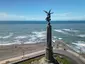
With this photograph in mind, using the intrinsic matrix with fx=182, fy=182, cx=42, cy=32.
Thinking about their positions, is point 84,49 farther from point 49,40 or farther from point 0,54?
point 49,40

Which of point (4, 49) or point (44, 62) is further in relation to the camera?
point (4, 49)

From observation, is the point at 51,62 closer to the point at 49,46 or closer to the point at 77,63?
the point at 49,46

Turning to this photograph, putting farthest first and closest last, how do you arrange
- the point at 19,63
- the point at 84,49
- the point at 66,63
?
the point at 84,49 < the point at 19,63 < the point at 66,63

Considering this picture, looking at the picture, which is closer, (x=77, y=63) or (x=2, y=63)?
(x=77, y=63)

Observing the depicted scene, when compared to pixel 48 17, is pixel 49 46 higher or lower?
lower

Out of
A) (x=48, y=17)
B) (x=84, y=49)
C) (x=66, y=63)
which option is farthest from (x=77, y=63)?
(x=84, y=49)

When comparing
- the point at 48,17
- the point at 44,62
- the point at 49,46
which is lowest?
the point at 44,62

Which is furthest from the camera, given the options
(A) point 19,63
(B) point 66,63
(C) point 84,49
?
(C) point 84,49

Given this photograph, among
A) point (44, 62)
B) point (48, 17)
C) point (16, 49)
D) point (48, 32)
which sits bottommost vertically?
point (16, 49)

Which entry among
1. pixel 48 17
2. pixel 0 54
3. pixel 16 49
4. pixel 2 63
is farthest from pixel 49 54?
pixel 16 49
